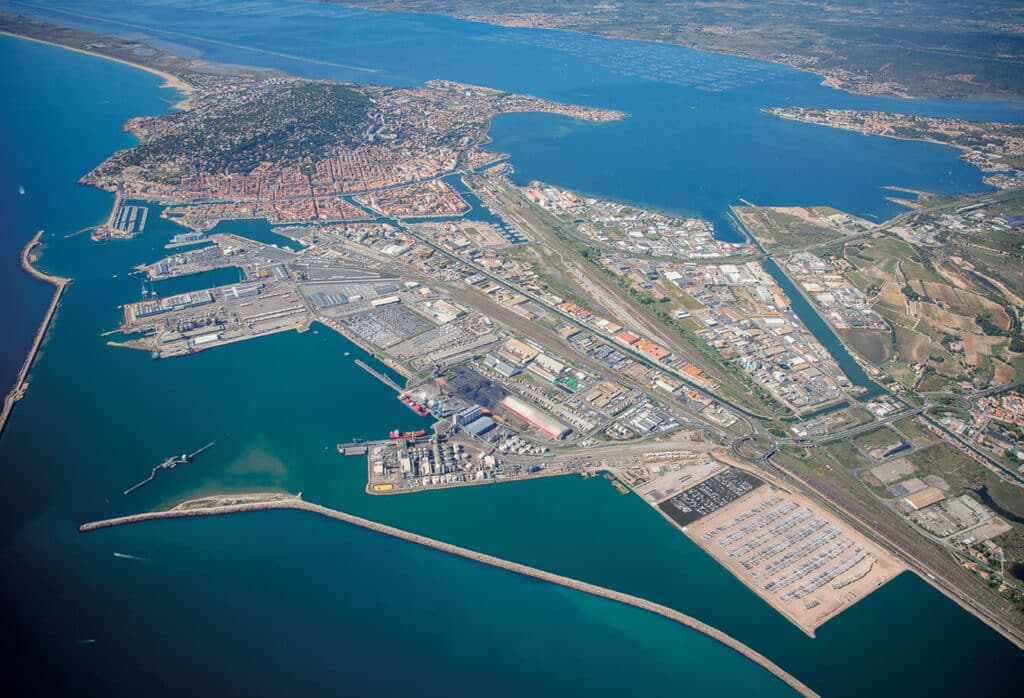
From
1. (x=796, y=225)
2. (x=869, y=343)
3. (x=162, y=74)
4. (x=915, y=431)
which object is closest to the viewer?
(x=915, y=431)

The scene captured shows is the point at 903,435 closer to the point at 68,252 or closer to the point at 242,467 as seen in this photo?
the point at 242,467

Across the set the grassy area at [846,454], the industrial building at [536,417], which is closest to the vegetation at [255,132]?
the industrial building at [536,417]

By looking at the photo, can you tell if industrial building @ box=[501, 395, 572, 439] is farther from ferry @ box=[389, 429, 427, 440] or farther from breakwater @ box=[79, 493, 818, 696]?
breakwater @ box=[79, 493, 818, 696]

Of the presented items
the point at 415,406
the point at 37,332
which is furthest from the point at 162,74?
the point at 415,406

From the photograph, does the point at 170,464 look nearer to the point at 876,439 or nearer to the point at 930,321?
the point at 876,439

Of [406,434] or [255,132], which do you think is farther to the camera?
[255,132]

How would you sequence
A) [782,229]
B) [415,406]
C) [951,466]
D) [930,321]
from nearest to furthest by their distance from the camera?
[951,466] → [415,406] → [930,321] → [782,229]

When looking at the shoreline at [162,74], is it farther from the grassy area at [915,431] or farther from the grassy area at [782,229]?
the grassy area at [915,431]
